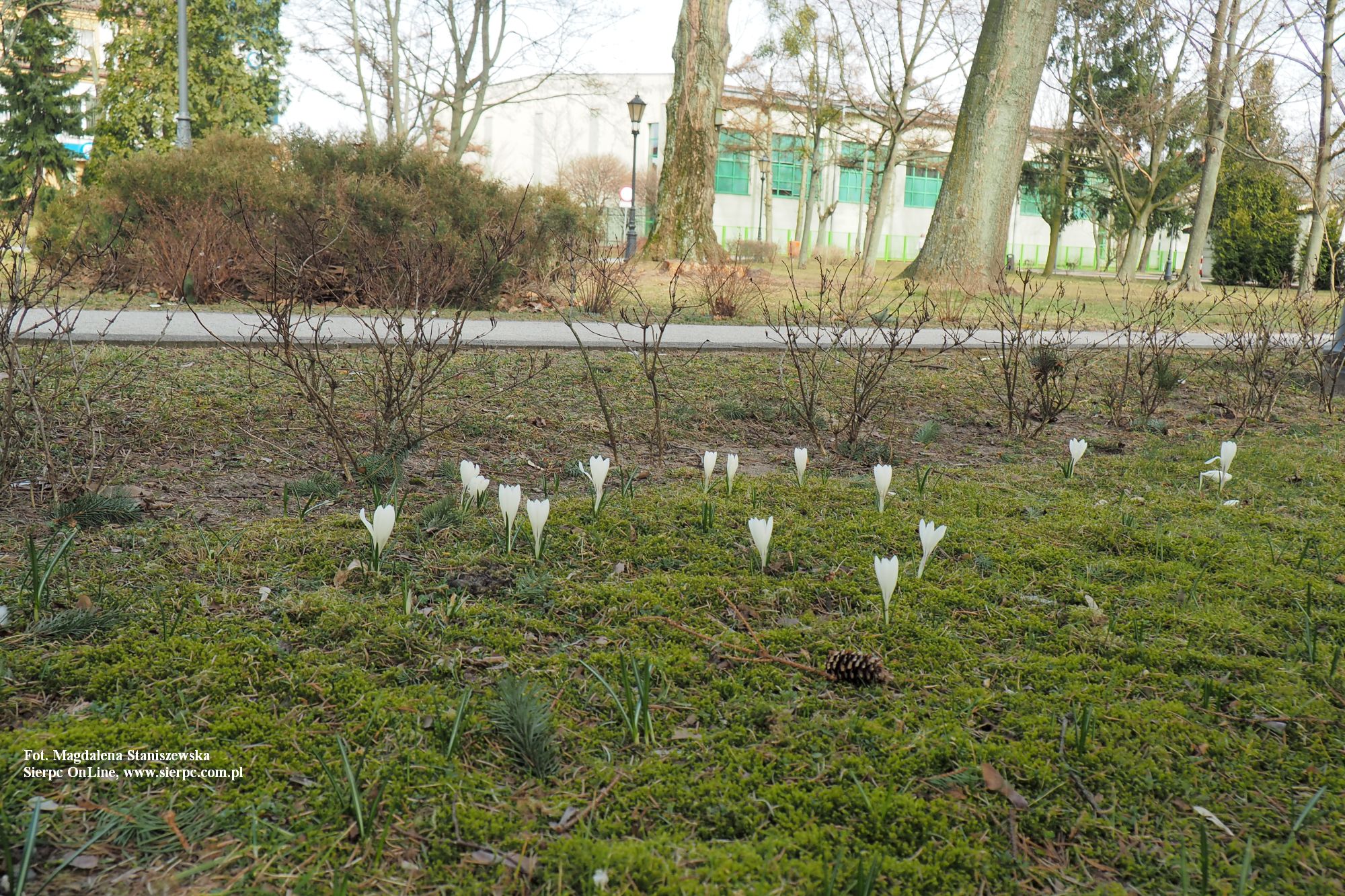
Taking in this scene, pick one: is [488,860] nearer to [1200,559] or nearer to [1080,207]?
[1200,559]

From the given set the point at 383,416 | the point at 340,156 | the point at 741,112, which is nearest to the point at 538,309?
the point at 340,156

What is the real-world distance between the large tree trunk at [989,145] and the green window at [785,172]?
1531 inches

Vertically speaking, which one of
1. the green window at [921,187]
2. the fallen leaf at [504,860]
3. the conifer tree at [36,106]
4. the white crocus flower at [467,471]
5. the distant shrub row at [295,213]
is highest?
the green window at [921,187]

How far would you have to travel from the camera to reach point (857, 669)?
7.86 ft

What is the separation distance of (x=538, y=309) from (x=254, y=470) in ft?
27.0

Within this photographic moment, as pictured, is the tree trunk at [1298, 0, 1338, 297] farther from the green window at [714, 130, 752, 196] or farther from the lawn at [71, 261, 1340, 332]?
the green window at [714, 130, 752, 196]

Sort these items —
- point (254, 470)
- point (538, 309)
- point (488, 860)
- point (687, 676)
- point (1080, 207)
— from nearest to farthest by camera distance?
point (488, 860) < point (687, 676) < point (254, 470) < point (538, 309) < point (1080, 207)

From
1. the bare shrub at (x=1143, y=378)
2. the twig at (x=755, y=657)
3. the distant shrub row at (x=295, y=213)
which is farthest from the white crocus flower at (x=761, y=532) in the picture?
the distant shrub row at (x=295, y=213)

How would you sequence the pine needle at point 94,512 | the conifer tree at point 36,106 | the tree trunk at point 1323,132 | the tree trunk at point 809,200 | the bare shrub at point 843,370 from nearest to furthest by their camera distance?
the pine needle at point 94,512 < the bare shrub at point 843,370 < the tree trunk at point 1323,132 < the conifer tree at point 36,106 < the tree trunk at point 809,200

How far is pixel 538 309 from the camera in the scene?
12211mm

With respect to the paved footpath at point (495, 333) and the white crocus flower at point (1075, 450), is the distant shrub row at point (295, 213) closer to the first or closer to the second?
the paved footpath at point (495, 333)

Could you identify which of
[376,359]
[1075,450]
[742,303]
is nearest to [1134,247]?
[742,303]

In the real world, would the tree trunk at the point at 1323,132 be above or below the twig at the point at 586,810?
above

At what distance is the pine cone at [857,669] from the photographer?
239 cm
